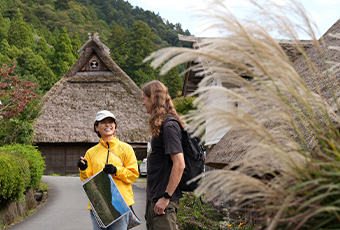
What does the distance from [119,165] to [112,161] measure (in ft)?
0.25

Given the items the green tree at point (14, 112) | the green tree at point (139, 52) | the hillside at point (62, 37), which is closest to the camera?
the green tree at point (14, 112)

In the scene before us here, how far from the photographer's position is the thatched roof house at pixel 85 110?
2466cm

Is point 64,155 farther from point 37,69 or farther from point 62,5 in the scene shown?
point 62,5

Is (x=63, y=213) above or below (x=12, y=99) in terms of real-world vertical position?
below

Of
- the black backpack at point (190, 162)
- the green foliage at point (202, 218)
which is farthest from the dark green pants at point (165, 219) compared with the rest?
the green foliage at point (202, 218)

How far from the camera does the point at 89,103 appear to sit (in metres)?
26.4

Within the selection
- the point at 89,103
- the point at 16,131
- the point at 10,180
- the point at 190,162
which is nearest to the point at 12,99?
the point at 16,131

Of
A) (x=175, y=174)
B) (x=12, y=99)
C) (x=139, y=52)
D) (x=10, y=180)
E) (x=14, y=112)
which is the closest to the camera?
(x=175, y=174)

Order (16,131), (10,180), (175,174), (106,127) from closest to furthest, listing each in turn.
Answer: (175,174) → (106,127) → (10,180) → (16,131)

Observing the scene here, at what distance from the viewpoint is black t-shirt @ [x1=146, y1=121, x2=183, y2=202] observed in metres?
2.91

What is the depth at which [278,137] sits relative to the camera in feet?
5.77

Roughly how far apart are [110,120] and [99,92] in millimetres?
23482

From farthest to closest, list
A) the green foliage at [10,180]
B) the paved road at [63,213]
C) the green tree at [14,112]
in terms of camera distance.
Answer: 1. the green tree at [14,112]
2. the paved road at [63,213]
3. the green foliage at [10,180]

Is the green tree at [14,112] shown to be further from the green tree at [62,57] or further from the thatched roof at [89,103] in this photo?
the green tree at [62,57]
